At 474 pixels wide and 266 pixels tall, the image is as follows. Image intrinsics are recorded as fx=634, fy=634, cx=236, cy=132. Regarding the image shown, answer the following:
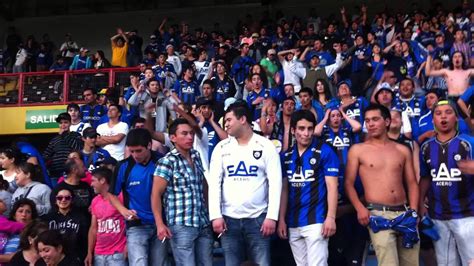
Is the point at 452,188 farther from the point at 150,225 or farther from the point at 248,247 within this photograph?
the point at 150,225

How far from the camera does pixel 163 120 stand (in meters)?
9.05

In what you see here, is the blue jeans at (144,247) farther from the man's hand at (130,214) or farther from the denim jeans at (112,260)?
the denim jeans at (112,260)

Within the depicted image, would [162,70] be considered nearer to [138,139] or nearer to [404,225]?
[138,139]

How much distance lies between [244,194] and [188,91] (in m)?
6.87

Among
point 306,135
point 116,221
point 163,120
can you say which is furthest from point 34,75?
point 306,135

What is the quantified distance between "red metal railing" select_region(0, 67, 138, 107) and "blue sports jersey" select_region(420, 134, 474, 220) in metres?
10.9

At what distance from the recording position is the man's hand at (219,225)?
5.14 meters

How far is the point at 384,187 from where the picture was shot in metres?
5.08

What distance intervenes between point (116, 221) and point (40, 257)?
29.6 inches

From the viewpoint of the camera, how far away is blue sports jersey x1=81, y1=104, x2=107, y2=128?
11.1 metres

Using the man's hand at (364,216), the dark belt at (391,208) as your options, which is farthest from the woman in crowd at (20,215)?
the dark belt at (391,208)

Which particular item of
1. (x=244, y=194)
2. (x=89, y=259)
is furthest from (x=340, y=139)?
(x=89, y=259)

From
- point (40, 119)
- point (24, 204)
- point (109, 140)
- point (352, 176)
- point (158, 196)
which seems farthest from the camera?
point (40, 119)

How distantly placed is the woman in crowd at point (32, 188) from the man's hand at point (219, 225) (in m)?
2.57
